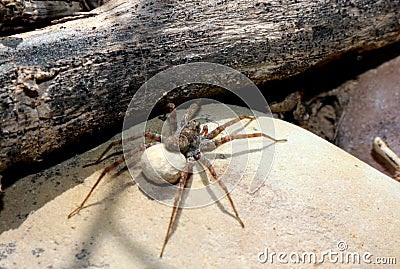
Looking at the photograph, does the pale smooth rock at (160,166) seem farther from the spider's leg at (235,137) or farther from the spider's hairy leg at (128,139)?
the spider's leg at (235,137)

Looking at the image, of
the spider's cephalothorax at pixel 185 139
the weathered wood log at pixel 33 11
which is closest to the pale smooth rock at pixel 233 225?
the spider's cephalothorax at pixel 185 139

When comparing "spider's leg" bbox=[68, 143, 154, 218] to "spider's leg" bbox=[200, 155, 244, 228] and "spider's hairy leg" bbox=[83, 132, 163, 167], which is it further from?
"spider's leg" bbox=[200, 155, 244, 228]

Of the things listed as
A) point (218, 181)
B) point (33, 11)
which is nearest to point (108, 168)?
point (218, 181)

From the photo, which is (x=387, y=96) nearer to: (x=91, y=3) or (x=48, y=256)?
(x=91, y=3)

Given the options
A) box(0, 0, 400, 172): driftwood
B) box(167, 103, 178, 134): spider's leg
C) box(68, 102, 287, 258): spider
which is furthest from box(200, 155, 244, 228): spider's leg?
box(0, 0, 400, 172): driftwood

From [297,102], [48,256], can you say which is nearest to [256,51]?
[297,102]
